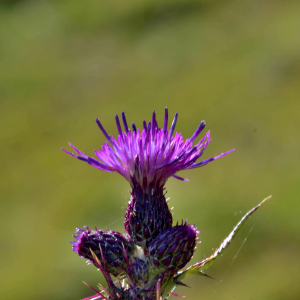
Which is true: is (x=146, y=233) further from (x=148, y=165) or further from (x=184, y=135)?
(x=184, y=135)

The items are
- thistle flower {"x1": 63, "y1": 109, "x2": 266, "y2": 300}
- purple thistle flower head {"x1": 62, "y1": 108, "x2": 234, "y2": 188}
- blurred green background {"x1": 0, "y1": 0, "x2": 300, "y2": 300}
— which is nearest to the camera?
thistle flower {"x1": 63, "y1": 109, "x2": 266, "y2": 300}

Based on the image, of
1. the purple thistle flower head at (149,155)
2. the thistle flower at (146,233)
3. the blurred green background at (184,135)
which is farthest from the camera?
the blurred green background at (184,135)

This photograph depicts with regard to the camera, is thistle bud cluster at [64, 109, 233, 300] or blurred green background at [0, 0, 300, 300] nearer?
thistle bud cluster at [64, 109, 233, 300]

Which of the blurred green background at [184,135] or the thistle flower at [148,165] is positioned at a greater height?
the blurred green background at [184,135]

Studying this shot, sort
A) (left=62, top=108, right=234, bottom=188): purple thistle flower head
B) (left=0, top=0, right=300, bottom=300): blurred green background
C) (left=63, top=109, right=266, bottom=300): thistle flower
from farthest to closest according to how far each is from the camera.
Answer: (left=0, top=0, right=300, bottom=300): blurred green background, (left=62, top=108, right=234, bottom=188): purple thistle flower head, (left=63, top=109, right=266, bottom=300): thistle flower

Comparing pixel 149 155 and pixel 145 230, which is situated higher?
pixel 149 155

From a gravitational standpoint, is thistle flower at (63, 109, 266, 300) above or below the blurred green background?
below

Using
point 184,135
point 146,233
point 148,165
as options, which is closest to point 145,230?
point 146,233

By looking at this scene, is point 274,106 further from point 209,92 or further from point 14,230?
point 14,230
